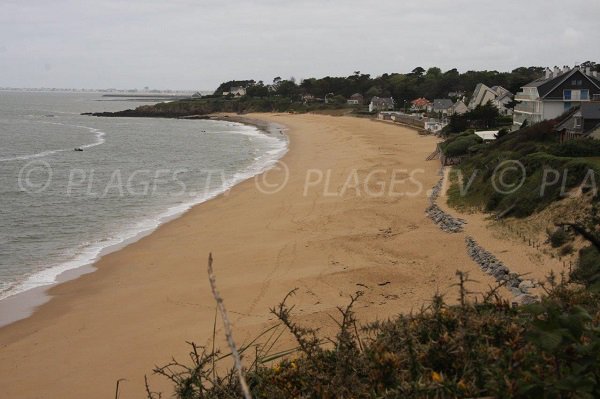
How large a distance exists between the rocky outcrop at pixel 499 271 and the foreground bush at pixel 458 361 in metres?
7.43

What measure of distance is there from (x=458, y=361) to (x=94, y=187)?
33576mm

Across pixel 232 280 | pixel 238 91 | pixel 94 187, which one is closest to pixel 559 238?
pixel 232 280

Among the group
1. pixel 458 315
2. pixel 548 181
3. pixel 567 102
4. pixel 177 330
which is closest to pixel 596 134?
pixel 548 181

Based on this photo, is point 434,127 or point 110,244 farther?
point 434,127

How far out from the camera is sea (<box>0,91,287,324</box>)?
20.4 meters

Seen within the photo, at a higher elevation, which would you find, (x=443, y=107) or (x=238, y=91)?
(x=238, y=91)

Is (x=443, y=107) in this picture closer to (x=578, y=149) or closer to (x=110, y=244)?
(x=578, y=149)

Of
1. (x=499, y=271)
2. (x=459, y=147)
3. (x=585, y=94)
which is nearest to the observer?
(x=499, y=271)

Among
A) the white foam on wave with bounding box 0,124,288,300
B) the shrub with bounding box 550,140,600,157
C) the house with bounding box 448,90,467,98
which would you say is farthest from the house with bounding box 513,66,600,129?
the house with bounding box 448,90,467,98

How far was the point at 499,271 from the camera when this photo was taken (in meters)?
14.4

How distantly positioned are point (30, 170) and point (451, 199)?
31659mm

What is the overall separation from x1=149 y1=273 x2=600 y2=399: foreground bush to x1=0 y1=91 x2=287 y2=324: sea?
497 inches

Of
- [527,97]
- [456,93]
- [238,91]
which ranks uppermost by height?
[238,91]

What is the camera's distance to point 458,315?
13.4 ft
